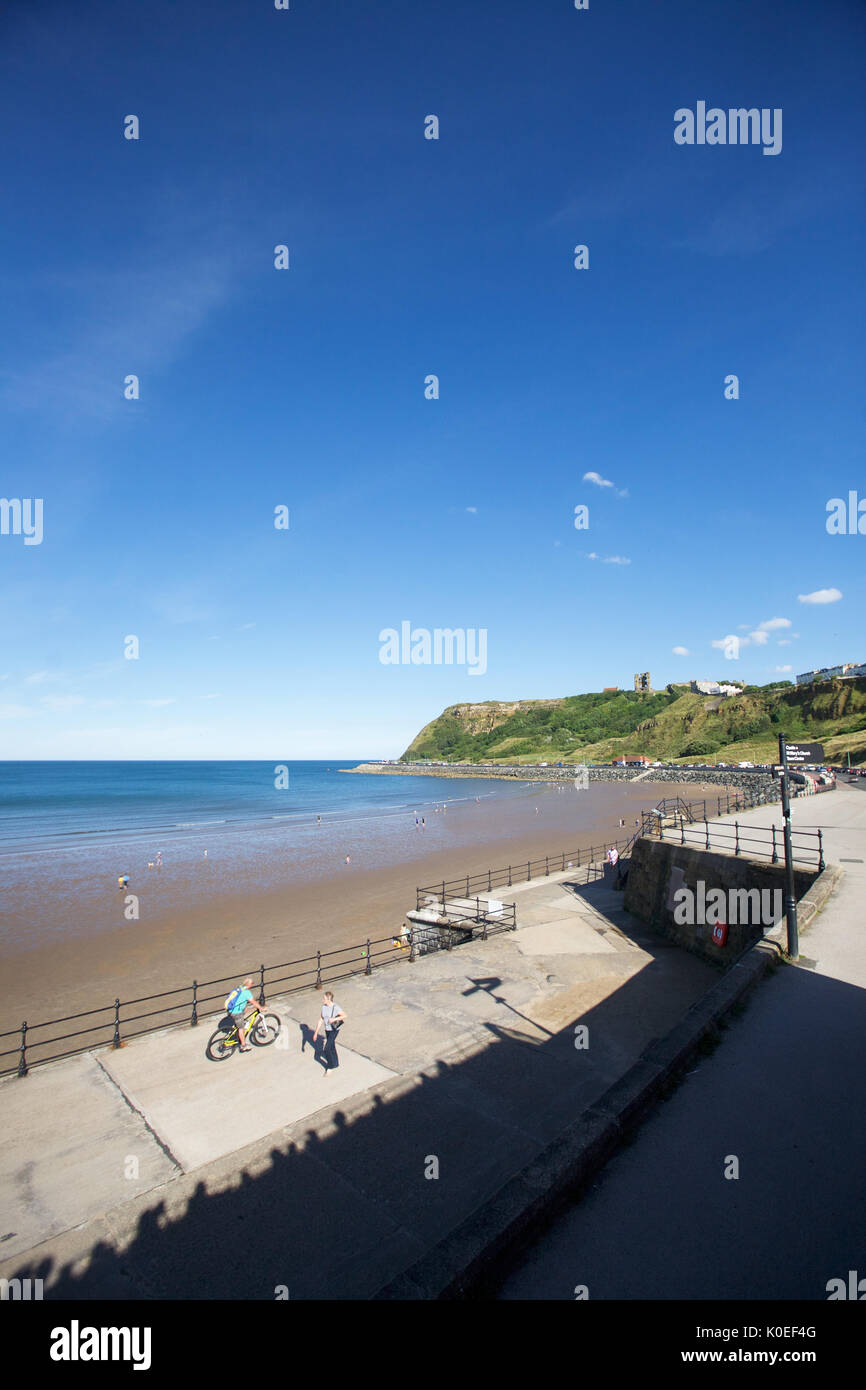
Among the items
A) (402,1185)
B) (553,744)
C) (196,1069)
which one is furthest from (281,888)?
(553,744)

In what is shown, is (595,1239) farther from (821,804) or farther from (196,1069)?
(821,804)

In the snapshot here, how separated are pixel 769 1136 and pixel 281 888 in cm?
2751

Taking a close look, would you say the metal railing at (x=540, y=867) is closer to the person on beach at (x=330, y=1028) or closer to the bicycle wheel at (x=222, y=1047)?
the bicycle wheel at (x=222, y=1047)

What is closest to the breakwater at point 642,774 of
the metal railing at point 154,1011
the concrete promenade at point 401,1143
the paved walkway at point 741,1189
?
the metal railing at point 154,1011

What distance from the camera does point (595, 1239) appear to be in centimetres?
506

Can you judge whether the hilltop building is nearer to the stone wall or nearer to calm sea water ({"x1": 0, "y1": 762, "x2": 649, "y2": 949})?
calm sea water ({"x1": 0, "y1": 762, "x2": 649, "y2": 949})

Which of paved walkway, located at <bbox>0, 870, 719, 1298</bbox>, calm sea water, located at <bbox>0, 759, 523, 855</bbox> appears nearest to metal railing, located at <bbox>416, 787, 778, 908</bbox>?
paved walkway, located at <bbox>0, 870, 719, 1298</bbox>

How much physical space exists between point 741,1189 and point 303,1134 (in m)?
5.69

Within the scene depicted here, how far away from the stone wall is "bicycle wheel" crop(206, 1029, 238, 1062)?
10.7 m

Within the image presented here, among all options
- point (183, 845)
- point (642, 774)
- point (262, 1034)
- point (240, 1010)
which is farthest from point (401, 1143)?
point (642, 774)

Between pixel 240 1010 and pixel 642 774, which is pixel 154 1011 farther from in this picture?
Answer: pixel 642 774

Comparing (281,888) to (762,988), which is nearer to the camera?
(762,988)

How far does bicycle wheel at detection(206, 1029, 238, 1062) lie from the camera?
431 inches
